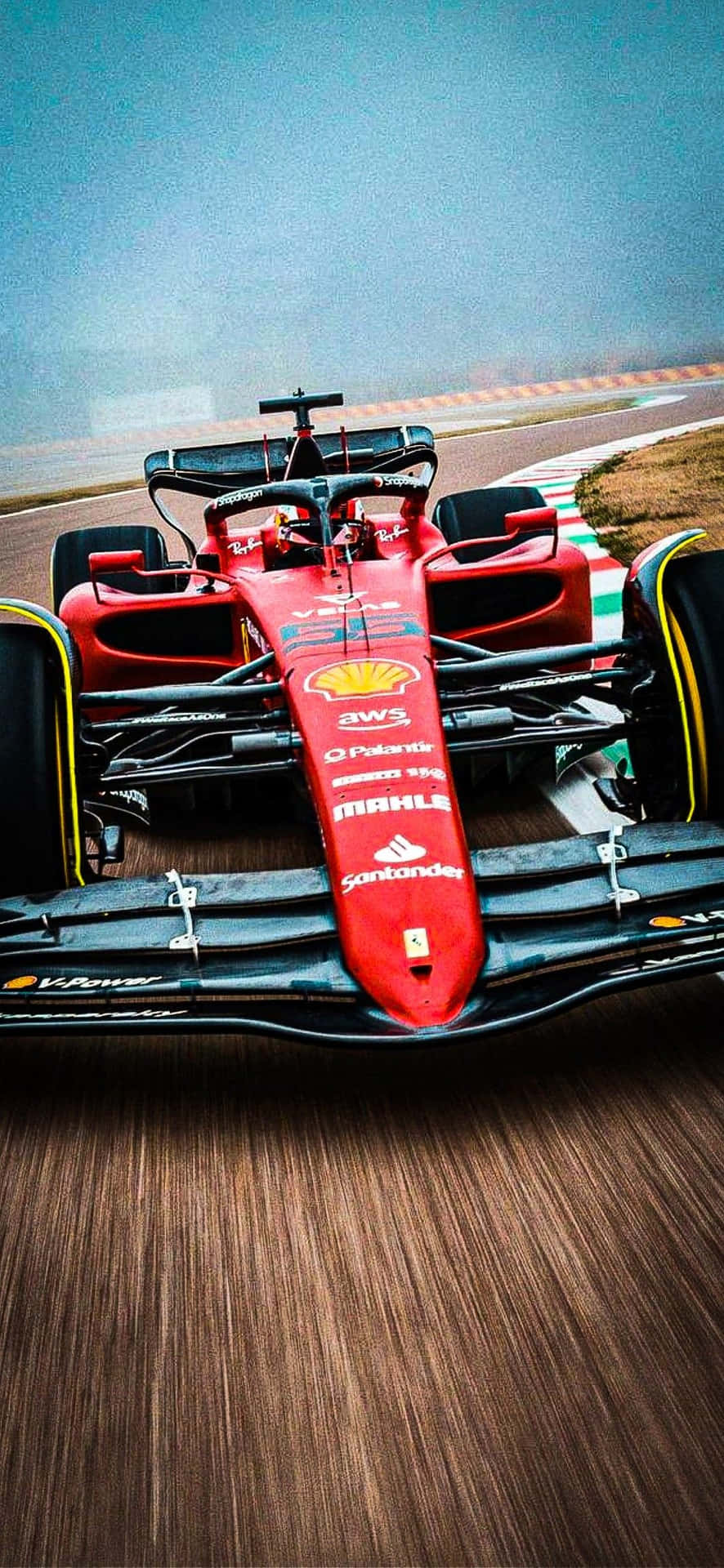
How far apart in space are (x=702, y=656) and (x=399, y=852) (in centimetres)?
73

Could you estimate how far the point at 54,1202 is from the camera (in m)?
1.48

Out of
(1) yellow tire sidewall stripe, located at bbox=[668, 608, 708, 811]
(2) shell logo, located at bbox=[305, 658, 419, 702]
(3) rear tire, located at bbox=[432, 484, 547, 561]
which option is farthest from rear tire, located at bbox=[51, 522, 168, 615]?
(1) yellow tire sidewall stripe, located at bbox=[668, 608, 708, 811]

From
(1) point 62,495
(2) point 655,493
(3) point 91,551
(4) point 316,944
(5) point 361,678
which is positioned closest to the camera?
(4) point 316,944

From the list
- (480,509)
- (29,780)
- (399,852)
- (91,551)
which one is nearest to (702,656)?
(399,852)

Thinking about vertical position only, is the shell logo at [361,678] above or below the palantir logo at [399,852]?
above

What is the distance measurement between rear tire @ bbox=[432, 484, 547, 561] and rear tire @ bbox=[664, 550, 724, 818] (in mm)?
1638

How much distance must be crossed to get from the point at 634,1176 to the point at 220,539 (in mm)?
2401

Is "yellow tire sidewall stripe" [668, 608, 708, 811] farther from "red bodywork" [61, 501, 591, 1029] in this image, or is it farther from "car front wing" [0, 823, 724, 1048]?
"red bodywork" [61, 501, 591, 1029]

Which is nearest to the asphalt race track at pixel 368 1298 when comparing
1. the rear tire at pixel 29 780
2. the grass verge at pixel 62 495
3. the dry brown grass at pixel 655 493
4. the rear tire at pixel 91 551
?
the rear tire at pixel 29 780

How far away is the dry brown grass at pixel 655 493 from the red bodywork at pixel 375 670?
2178mm

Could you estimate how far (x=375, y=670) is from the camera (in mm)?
2168

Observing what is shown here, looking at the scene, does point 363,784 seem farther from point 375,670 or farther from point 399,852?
point 375,670

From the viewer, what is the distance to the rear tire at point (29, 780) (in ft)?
6.19

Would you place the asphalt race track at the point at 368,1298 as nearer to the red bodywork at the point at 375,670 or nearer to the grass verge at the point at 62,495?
the red bodywork at the point at 375,670
